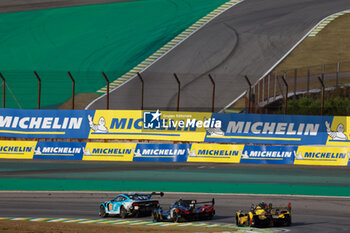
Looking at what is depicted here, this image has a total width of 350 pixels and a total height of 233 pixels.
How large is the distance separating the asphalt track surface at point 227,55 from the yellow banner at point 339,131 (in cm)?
915

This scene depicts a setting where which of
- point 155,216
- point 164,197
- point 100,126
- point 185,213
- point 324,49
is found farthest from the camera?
point 324,49

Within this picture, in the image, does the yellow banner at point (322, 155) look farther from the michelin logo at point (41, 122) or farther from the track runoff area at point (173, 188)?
the michelin logo at point (41, 122)

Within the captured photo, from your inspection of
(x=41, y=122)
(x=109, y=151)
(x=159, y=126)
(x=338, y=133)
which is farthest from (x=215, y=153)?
(x=41, y=122)

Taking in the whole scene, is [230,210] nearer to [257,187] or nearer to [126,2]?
[257,187]

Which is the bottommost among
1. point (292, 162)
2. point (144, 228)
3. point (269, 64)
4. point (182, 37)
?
point (144, 228)

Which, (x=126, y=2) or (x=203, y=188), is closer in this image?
(x=203, y=188)

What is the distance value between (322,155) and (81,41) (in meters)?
30.7

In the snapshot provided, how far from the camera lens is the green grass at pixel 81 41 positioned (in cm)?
4800

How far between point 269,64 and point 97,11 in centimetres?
2146

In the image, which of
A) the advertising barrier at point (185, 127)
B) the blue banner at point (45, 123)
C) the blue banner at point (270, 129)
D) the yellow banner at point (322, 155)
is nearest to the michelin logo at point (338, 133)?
the advertising barrier at point (185, 127)

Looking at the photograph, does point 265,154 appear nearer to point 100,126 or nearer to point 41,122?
point 100,126

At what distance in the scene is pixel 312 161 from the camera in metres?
32.7

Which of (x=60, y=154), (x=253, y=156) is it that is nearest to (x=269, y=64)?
(x=253, y=156)

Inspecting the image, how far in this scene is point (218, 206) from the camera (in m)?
24.3
